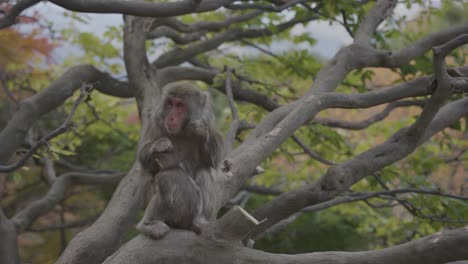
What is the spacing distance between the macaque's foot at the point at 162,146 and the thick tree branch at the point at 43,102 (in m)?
1.13

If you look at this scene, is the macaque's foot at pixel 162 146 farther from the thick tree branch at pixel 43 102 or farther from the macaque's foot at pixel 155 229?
the thick tree branch at pixel 43 102

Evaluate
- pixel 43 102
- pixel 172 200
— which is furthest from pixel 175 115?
pixel 43 102

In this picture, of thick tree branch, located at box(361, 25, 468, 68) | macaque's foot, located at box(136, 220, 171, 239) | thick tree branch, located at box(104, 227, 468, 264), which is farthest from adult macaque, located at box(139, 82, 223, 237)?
thick tree branch, located at box(361, 25, 468, 68)

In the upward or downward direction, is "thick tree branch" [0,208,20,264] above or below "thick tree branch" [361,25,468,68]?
below

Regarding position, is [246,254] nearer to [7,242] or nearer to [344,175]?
[344,175]

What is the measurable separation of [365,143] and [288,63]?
2.39 meters

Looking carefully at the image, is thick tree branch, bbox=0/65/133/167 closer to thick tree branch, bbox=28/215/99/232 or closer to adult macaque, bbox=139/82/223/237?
adult macaque, bbox=139/82/223/237

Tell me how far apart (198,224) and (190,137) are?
711 mm

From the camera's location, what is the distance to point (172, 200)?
12.2 ft

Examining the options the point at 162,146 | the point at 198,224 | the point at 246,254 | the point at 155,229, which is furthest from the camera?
the point at 162,146

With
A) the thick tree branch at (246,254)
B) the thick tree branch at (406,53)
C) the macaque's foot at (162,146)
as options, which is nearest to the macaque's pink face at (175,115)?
the macaque's foot at (162,146)

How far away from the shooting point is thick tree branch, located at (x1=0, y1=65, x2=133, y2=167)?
4.91 m

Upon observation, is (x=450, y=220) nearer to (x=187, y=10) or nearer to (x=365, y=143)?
(x=187, y=10)

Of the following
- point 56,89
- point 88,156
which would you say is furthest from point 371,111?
point 56,89
